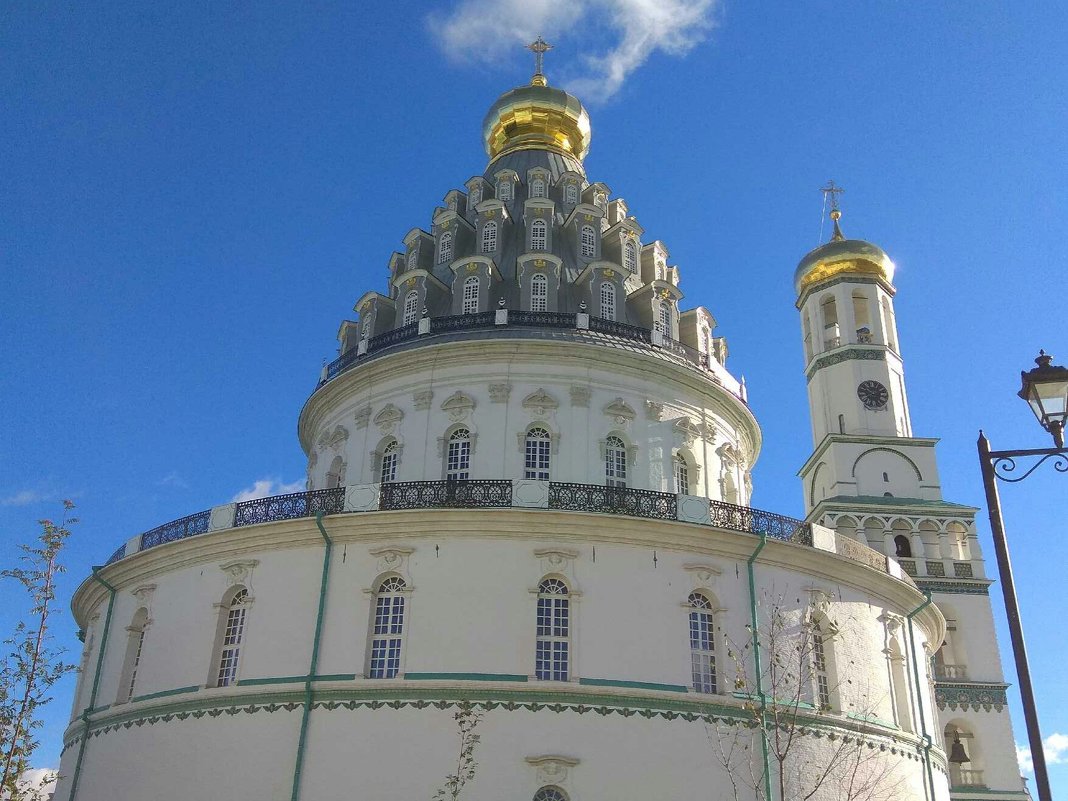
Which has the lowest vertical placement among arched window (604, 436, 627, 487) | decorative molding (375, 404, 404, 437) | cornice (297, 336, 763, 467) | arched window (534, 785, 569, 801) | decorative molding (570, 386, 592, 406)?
arched window (534, 785, 569, 801)

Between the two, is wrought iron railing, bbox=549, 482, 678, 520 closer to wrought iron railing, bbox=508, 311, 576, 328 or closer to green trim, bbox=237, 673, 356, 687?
green trim, bbox=237, 673, 356, 687

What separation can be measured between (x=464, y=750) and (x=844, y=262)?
113ft

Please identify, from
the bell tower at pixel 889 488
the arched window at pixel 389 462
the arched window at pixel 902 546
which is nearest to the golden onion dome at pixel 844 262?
the bell tower at pixel 889 488

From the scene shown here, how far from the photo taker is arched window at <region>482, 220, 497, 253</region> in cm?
3178

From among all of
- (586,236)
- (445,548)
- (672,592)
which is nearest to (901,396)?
(586,236)

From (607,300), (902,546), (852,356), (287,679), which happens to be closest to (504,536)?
(287,679)

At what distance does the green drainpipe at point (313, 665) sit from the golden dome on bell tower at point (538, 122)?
18.9 m

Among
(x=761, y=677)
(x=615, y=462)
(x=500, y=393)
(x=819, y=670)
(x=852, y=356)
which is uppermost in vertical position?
(x=852, y=356)

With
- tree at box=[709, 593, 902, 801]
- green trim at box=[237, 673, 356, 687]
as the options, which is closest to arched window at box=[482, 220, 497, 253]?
tree at box=[709, 593, 902, 801]

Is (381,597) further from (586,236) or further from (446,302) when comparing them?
(586,236)

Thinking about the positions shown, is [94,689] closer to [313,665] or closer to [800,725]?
[313,665]

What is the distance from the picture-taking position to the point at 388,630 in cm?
2262

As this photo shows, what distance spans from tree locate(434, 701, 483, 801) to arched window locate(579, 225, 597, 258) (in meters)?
15.7

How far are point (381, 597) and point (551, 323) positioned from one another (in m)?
9.63
